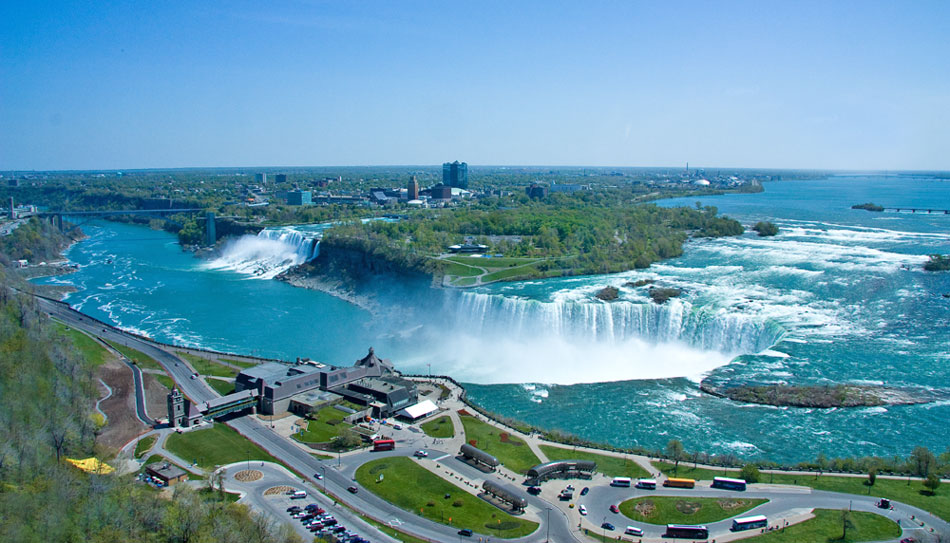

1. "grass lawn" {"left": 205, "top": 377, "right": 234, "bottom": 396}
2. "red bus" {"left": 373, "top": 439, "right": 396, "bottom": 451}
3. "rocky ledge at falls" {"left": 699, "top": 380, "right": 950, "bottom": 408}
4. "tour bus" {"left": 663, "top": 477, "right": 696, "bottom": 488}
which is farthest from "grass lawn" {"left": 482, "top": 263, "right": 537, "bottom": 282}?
"tour bus" {"left": 663, "top": 477, "right": 696, "bottom": 488}

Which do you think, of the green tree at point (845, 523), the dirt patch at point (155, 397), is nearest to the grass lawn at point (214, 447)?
the dirt patch at point (155, 397)

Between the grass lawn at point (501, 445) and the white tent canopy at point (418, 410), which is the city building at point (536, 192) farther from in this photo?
the grass lawn at point (501, 445)

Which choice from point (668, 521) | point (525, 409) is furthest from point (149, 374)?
point (668, 521)

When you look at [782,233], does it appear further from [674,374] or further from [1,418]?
[1,418]

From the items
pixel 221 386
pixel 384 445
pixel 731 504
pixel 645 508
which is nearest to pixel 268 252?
pixel 221 386

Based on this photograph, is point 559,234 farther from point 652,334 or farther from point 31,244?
point 31,244
